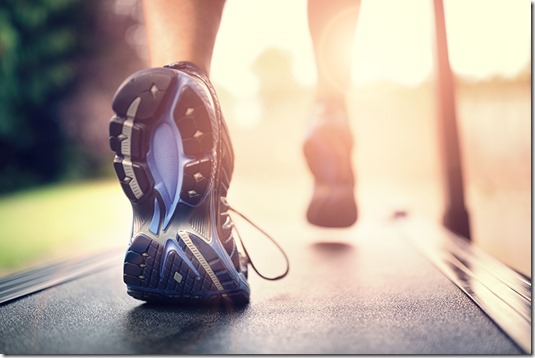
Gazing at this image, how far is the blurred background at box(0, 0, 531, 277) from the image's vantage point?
1711 mm

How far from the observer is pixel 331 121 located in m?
1.39

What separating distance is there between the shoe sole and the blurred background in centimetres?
14

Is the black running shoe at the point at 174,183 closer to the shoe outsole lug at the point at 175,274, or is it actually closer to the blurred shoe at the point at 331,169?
the shoe outsole lug at the point at 175,274

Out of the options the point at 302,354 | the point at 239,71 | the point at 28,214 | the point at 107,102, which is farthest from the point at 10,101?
the point at 302,354

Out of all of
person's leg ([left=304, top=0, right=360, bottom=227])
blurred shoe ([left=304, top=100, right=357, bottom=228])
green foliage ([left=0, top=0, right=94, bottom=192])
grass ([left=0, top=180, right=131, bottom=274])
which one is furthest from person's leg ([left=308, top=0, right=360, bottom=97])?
green foliage ([left=0, top=0, right=94, bottom=192])

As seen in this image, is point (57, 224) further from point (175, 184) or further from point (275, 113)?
point (275, 113)

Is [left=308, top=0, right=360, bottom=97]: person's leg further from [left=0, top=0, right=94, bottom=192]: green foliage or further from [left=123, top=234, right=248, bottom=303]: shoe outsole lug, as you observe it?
[left=0, top=0, right=94, bottom=192]: green foliage

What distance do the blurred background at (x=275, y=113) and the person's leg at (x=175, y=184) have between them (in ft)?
1.19

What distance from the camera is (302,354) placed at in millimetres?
611

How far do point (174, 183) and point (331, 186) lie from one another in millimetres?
679

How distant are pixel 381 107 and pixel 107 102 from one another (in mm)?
2442

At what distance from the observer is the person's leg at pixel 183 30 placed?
35.2 inches

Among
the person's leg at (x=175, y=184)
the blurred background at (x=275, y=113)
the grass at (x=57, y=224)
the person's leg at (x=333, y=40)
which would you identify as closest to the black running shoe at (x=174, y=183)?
the person's leg at (x=175, y=184)

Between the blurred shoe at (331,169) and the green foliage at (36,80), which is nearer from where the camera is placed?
the blurred shoe at (331,169)
